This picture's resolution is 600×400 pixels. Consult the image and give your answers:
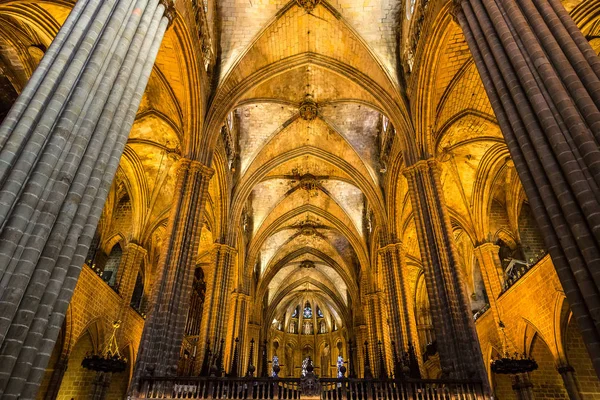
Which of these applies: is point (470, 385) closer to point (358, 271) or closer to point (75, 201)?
point (75, 201)

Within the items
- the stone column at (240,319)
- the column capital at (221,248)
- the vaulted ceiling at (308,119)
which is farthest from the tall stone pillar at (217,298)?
the stone column at (240,319)

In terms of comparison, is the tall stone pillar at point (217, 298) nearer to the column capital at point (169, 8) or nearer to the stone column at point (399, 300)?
the stone column at point (399, 300)

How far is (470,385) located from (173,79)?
1288 centimetres

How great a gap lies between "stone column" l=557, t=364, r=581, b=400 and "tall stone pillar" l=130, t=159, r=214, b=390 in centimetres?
1168

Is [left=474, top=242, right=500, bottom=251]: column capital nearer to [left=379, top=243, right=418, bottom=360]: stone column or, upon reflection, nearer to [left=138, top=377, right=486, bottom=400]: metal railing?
[left=379, top=243, right=418, bottom=360]: stone column

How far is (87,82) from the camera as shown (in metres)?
5.96

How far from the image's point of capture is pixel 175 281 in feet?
36.2

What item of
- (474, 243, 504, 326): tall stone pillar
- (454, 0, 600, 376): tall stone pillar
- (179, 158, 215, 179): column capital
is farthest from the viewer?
(474, 243, 504, 326): tall stone pillar

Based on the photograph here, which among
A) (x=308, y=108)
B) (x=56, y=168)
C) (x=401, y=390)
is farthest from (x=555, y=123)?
(x=308, y=108)

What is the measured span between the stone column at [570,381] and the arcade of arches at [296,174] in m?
0.08

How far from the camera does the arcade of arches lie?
205 inches

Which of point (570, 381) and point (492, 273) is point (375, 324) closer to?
point (492, 273)

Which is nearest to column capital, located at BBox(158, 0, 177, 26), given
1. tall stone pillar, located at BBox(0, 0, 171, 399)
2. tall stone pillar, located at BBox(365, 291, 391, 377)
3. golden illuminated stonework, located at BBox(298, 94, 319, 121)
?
tall stone pillar, located at BBox(0, 0, 171, 399)

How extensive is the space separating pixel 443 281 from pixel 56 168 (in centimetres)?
940
